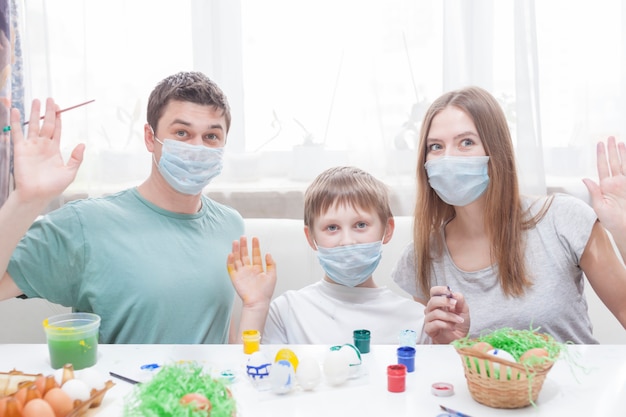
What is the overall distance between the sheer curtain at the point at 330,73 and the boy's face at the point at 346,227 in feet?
2.19

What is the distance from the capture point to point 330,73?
7.19ft

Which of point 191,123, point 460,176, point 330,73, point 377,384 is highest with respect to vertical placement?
point 330,73

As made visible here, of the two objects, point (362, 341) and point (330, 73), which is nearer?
point (362, 341)

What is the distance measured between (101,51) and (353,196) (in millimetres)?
1230

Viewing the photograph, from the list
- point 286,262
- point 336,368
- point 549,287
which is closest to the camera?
point 336,368

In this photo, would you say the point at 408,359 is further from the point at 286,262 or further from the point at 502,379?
the point at 286,262

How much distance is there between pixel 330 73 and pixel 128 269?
1.10m

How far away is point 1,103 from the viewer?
194cm

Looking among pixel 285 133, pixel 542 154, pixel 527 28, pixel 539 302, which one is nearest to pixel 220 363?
pixel 539 302

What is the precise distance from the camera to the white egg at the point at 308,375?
1.01 metres

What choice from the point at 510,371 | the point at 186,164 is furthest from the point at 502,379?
the point at 186,164

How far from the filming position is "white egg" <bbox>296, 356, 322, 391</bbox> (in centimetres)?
101

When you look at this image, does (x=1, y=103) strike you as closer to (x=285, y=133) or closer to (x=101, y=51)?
(x=101, y=51)

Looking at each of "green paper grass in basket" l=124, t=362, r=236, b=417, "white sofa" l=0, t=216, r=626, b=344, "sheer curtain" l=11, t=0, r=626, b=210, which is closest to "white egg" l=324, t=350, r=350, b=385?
"green paper grass in basket" l=124, t=362, r=236, b=417
